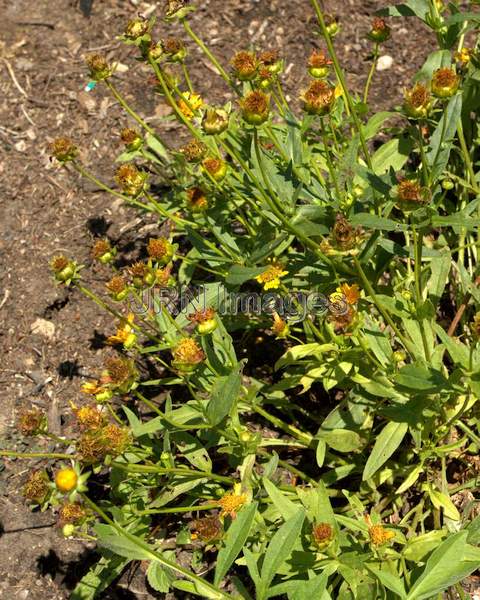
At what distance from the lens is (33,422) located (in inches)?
101

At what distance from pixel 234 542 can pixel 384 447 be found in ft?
2.37

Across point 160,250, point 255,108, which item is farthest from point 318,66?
point 160,250

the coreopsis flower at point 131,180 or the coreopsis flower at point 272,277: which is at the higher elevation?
the coreopsis flower at point 131,180

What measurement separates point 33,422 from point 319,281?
4.22 feet

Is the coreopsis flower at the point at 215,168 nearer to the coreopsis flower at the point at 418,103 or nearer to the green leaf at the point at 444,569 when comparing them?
the coreopsis flower at the point at 418,103

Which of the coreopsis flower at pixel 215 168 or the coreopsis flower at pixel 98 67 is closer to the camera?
the coreopsis flower at pixel 215 168

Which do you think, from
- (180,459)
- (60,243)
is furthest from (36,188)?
(180,459)

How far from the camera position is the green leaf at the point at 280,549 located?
223 centimetres

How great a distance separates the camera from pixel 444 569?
2229 mm

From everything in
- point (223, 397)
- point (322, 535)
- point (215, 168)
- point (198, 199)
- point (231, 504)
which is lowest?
point (231, 504)

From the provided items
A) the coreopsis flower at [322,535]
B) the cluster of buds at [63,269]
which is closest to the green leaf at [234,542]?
the coreopsis flower at [322,535]

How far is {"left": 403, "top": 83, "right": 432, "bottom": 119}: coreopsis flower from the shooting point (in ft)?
7.91

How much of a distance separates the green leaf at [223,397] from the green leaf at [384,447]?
589 mm

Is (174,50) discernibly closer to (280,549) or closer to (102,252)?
(102,252)
